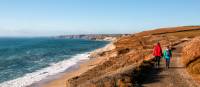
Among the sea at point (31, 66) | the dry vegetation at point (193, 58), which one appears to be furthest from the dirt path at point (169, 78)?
the sea at point (31, 66)

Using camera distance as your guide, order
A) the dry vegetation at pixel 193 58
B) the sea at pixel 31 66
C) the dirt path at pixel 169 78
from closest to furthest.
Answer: the dirt path at pixel 169 78
the dry vegetation at pixel 193 58
the sea at pixel 31 66

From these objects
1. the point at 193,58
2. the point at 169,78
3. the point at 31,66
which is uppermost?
the point at 193,58

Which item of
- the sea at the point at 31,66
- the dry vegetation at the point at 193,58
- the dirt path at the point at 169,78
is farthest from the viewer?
the sea at the point at 31,66

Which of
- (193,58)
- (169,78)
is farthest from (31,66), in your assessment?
(169,78)

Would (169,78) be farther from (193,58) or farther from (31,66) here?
(31,66)

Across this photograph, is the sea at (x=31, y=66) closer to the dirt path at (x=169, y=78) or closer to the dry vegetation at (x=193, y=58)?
the dirt path at (x=169, y=78)

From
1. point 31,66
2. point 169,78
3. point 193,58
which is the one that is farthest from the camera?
point 31,66

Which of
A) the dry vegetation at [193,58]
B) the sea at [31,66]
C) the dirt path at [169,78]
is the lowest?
the sea at [31,66]

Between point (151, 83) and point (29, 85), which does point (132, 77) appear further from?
point (29, 85)

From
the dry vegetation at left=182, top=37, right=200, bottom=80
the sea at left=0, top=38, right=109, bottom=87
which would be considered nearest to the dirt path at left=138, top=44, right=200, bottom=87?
the dry vegetation at left=182, top=37, right=200, bottom=80

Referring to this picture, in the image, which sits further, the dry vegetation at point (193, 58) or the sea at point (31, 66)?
the sea at point (31, 66)

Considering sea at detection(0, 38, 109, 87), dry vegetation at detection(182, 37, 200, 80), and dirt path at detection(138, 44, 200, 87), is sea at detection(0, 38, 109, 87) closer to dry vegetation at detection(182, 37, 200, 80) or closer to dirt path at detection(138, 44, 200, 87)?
dirt path at detection(138, 44, 200, 87)

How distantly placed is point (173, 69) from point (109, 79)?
6.79 metres

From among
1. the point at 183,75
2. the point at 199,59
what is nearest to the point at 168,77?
the point at 183,75
